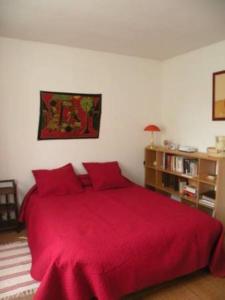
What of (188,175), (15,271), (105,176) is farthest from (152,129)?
(15,271)

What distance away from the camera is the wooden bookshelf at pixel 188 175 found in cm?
284

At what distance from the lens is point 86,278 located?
5.78 ft

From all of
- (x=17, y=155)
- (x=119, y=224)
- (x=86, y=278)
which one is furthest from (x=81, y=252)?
(x=17, y=155)

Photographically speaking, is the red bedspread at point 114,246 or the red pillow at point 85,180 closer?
the red bedspread at point 114,246

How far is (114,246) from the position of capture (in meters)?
1.88

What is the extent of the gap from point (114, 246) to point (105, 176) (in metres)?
1.55

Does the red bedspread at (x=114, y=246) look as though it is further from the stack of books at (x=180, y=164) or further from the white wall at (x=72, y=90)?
the white wall at (x=72, y=90)

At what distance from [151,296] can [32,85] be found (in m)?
2.70

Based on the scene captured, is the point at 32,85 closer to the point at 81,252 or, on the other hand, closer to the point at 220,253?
the point at 81,252

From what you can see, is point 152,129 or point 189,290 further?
point 152,129

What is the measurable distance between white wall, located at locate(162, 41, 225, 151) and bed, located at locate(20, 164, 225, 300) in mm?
1215

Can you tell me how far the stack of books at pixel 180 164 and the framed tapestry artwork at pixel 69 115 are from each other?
3.58 feet

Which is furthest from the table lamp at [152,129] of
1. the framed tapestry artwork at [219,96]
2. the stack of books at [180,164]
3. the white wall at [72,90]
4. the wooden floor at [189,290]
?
the wooden floor at [189,290]

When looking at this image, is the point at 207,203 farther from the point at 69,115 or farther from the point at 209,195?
the point at 69,115
